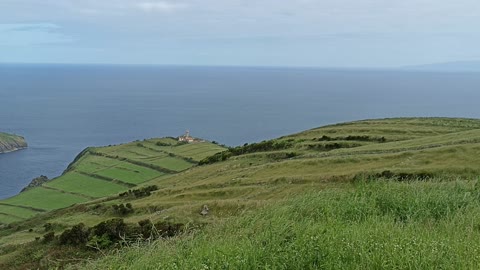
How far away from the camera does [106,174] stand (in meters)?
83.9

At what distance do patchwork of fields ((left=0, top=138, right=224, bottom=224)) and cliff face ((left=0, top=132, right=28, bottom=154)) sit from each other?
6273 cm

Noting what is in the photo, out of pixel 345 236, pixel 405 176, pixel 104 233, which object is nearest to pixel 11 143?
pixel 104 233

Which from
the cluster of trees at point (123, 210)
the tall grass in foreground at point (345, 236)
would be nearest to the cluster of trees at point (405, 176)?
the tall grass in foreground at point (345, 236)

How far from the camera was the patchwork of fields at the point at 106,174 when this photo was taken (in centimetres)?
6844

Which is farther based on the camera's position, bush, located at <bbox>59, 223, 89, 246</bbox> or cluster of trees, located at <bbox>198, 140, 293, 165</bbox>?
cluster of trees, located at <bbox>198, 140, 293, 165</bbox>

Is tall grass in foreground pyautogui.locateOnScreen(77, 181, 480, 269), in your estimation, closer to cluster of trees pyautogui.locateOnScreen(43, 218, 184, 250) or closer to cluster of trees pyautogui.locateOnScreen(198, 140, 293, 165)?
cluster of trees pyautogui.locateOnScreen(43, 218, 184, 250)

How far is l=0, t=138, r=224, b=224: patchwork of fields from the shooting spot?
68.4m

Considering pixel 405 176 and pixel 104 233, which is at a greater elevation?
pixel 405 176

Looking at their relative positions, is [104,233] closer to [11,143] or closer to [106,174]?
[106,174]

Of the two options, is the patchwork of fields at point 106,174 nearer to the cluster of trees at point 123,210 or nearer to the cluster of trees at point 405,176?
the cluster of trees at point 123,210

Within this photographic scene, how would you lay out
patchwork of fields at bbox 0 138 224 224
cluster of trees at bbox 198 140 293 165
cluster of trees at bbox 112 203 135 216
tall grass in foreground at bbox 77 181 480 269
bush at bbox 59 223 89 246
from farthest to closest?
patchwork of fields at bbox 0 138 224 224
cluster of trees at bbox 198 140 293 165
cluster of trees at bbox 112 203 135 216
bush at bbox 59 223 89 246
tall grass in foreground at bbox 77 181 480 269

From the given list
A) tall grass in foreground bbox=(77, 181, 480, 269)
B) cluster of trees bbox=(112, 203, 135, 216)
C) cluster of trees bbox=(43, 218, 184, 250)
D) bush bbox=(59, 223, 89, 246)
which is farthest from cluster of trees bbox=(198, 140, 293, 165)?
tall grass in foreground bbox=(77, 181, 480, 269)

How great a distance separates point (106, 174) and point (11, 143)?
9540 cm

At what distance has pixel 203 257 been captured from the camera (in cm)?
694
